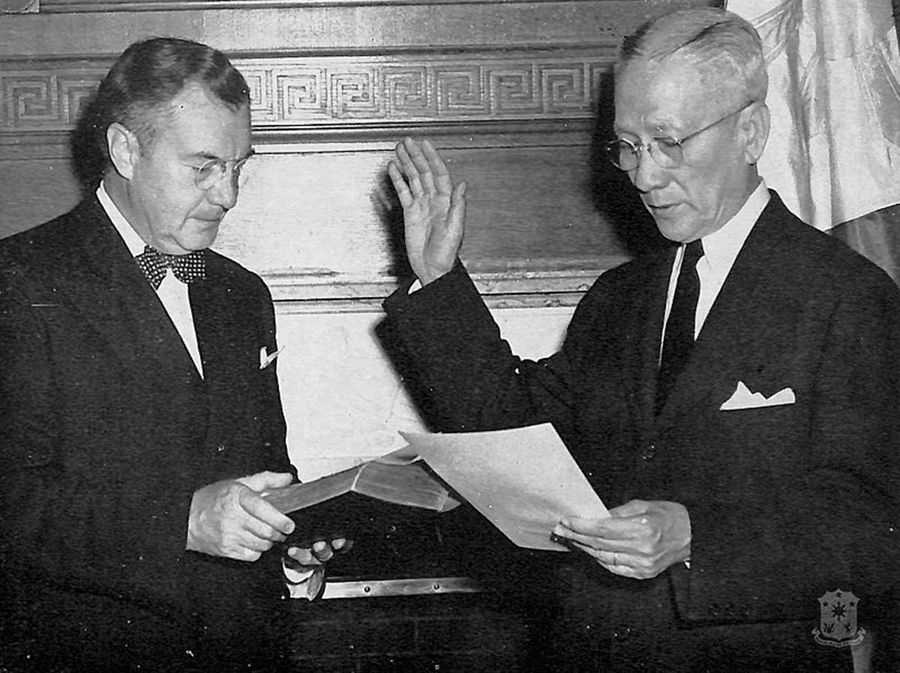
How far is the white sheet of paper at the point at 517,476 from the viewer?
52.7 inches

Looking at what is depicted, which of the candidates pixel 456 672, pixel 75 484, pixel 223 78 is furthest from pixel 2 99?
pixel 456 672

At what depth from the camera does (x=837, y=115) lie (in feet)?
7.53

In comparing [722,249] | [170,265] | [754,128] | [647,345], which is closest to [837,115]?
[754,128]

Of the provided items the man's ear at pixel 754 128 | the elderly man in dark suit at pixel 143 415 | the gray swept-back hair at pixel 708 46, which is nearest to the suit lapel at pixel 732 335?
the man's ear at pixel 754 128

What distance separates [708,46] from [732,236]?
0.29 meters

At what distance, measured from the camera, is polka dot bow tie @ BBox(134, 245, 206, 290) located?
1.77 meters

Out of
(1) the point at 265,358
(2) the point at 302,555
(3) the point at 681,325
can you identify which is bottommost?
(2) the point at 302,555

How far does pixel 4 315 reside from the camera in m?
1.62

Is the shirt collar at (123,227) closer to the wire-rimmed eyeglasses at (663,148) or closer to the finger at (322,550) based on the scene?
the finger at (322,550)

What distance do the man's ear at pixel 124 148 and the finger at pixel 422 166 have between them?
17.3 inches

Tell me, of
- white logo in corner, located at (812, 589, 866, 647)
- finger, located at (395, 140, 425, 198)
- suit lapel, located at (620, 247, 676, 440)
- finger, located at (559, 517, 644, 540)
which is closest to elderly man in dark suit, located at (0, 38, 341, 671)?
finger, located at (395, 140, 425, 198)

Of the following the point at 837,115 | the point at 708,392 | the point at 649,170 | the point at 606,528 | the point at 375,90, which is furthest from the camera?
the point at 375,90

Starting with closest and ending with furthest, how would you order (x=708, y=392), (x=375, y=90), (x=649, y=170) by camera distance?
(x=708, y=392), (x=649, y=170), (x=375, y=90)

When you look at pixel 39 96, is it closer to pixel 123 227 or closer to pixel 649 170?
pixel 123 227
